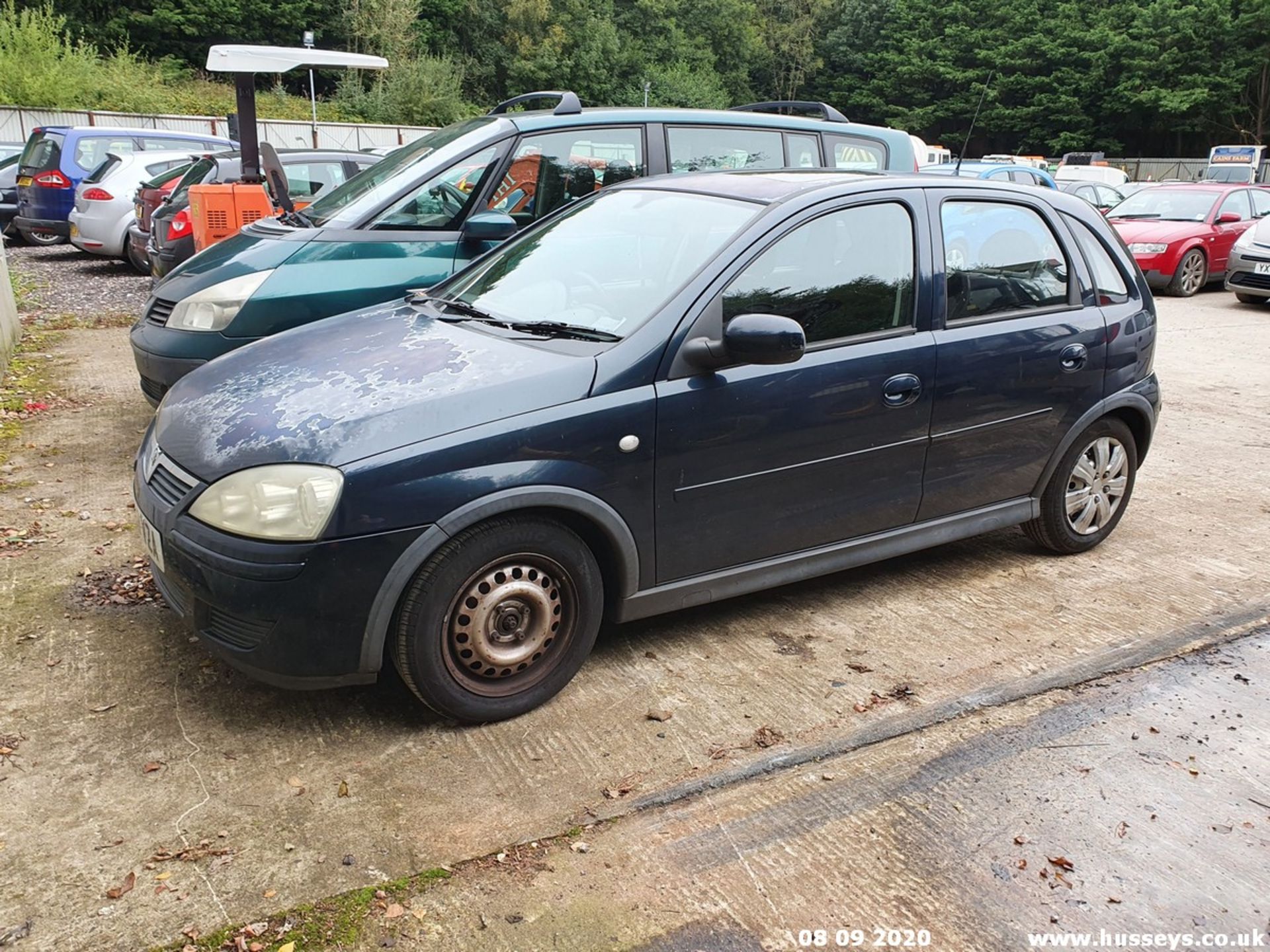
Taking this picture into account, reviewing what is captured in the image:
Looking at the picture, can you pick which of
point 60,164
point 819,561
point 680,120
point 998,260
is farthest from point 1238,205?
point 60,164

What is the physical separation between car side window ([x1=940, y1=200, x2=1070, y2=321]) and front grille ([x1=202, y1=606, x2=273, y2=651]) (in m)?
2.81

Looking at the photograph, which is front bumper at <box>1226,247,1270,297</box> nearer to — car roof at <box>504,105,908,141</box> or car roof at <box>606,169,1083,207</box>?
car roof at <box>504,105,908,141</box>

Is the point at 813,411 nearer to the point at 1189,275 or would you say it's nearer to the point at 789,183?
the point at 789,183

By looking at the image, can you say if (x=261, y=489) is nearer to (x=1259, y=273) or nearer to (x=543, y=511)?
(x=543, y=511)

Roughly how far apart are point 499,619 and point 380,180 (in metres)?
3.56

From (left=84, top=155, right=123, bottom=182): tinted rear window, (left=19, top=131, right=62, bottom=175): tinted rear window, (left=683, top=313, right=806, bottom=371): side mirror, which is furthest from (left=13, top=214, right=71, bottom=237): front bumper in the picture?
(left=683, top=313, right=806, bottom=371): side mirror

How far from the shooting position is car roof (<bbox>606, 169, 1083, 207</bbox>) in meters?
3.88

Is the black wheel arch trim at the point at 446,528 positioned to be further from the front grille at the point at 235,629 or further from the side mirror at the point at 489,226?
the side mirror at the point at 489,226

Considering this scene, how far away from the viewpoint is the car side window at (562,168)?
5.78 m

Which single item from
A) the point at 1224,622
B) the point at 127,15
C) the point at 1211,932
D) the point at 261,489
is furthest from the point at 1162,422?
the point at 127,15

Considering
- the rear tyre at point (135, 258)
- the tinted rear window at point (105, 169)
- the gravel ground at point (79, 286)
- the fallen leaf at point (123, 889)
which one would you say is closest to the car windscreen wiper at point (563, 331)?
the fallen leaf at point (123, 889)

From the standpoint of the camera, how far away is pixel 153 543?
3250mm

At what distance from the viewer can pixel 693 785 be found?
299 cm

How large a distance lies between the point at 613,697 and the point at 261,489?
135 centimetres
